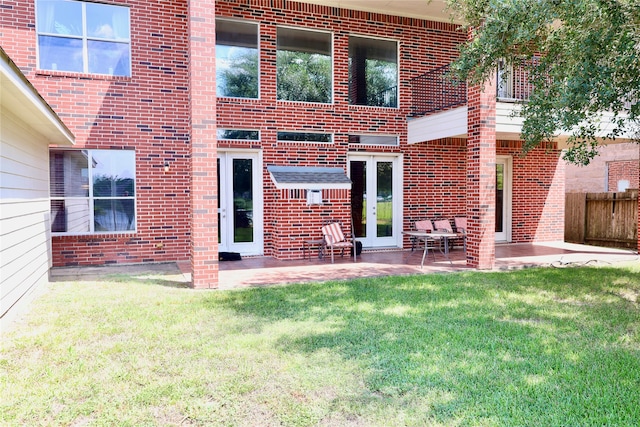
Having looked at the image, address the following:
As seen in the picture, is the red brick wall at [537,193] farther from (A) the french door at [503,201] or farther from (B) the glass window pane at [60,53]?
(B) the glass window pane at [60,53]

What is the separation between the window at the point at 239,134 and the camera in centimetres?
1013

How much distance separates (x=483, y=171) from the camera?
8.77 metres

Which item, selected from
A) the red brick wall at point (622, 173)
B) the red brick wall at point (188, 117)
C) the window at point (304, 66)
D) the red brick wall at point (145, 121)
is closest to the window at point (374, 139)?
the red brick wall at point (188, 117)

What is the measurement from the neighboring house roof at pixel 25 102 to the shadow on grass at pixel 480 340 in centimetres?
325

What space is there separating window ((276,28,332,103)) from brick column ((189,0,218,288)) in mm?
3691

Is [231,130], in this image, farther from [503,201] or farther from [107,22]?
[503,201]

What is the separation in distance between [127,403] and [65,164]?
7.19 m

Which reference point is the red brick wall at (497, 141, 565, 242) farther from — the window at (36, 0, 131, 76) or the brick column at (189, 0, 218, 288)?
the window at (36, 0, 131, 76)

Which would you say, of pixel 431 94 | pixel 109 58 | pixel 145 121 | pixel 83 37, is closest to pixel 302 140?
pixel 145 121

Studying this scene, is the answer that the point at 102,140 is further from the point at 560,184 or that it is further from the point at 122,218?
the point at 560,184

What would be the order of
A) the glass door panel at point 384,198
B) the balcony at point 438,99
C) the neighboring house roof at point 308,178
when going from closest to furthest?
the neighboring house roof at point 308,178, the balcony at point 438,99, the glass door panel at point 384,198

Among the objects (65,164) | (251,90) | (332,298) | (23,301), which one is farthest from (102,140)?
(332,298)

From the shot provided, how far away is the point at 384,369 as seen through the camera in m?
3.98

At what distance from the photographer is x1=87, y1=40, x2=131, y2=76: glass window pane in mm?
9102
